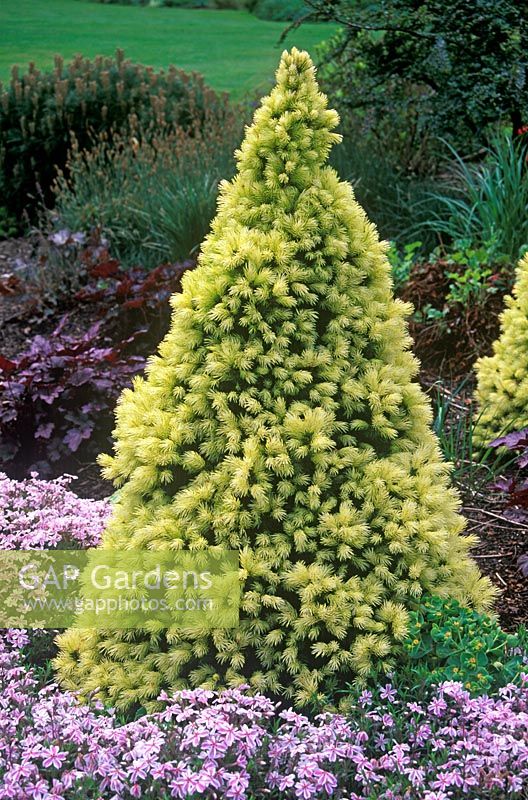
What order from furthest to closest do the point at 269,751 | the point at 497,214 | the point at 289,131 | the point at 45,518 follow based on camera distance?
the point at 497,214
the point at 45,518
the point at 289,131
the point at 269,751

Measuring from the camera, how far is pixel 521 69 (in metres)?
7.12

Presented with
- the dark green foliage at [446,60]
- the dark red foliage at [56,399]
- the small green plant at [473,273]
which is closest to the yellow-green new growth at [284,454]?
the dark red foliage at [56,399]

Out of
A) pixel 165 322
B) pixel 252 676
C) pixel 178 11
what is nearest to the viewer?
pixel 252 676

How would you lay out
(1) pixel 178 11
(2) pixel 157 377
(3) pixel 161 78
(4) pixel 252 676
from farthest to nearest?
1. (1) pixel 178 11
2. (3) pixel 161 78
3. (2) pixel 157 377
4. (4) pixel 252 676

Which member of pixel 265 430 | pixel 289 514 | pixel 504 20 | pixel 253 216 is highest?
pixel 504 20

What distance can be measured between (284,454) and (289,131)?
2.84ft

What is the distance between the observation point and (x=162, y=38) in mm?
12219

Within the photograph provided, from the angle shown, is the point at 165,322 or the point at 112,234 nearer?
the point at 165,322

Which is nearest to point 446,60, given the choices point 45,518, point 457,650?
point 45,518

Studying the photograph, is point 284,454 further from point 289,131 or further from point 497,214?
point 497,214

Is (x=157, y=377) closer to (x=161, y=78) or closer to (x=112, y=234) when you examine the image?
(x=112, y=234)

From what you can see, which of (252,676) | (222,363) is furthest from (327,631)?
(222,363)

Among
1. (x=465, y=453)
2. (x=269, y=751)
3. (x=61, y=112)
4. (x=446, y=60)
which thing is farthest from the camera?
(x=61, y=112)

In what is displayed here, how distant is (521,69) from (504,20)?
0.53 metres
